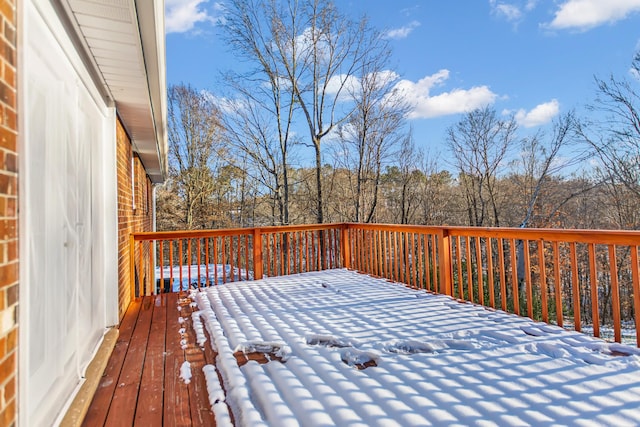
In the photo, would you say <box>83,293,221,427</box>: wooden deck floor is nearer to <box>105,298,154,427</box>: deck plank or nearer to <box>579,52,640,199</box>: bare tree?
<box>105,298,154,427</box>: deck plank

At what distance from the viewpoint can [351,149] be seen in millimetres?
11945

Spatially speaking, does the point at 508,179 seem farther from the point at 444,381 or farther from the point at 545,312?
the point at 444,381

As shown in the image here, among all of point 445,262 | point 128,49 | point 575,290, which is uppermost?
point 128,49

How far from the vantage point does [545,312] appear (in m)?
3.27

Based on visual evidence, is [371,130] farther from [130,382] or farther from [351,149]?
[130,382]

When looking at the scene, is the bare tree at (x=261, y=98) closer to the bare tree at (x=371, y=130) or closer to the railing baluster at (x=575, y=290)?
the bare tree at (x=371, y=130)

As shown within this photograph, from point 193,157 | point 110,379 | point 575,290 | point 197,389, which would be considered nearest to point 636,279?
point 575,290

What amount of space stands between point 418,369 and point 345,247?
4.28 metres

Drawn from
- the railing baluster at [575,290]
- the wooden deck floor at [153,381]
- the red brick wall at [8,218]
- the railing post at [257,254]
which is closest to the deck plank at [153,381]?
the wooden deck floor at [153,381]

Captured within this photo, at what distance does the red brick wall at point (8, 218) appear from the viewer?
43.0 inches

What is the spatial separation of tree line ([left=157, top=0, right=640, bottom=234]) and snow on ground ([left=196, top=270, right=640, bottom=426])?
7015 mm

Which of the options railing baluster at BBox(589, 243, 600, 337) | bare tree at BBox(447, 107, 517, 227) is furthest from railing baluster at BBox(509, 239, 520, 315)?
bare tree at BBox(447, 107, 517, 227)

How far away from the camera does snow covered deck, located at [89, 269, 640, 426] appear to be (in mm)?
1784

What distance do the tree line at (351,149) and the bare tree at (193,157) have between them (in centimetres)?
5
